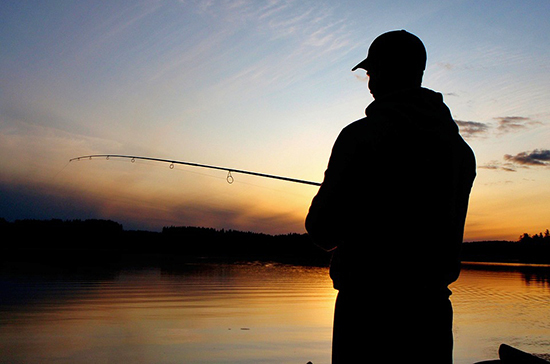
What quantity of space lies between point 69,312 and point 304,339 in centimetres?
580

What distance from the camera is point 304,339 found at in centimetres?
970

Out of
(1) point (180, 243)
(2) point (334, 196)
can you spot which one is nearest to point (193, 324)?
(2) point (334, 196)

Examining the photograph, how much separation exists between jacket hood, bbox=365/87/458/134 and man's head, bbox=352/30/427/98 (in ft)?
0.23

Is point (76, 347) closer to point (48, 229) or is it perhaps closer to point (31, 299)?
point (31, 299)

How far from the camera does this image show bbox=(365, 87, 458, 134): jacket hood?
4.96 ft

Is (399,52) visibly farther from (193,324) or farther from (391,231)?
(193,324)

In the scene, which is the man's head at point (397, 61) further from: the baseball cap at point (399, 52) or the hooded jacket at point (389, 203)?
the hooded jacket at point (389, 203)

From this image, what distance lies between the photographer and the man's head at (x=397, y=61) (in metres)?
1.64

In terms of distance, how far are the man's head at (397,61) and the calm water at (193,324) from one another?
6.78 meters

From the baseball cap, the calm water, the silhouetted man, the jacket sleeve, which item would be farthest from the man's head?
the calm water

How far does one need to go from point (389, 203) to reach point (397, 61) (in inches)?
19.1

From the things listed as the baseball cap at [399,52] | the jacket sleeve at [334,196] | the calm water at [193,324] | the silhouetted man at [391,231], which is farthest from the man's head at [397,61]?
the calm water at [193,324]

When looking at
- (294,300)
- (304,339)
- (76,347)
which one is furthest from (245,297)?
(76,347)

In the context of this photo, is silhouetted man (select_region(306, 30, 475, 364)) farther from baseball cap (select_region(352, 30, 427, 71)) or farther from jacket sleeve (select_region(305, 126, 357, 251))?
baseball cap (select_region(352, 30, 427, 71))
